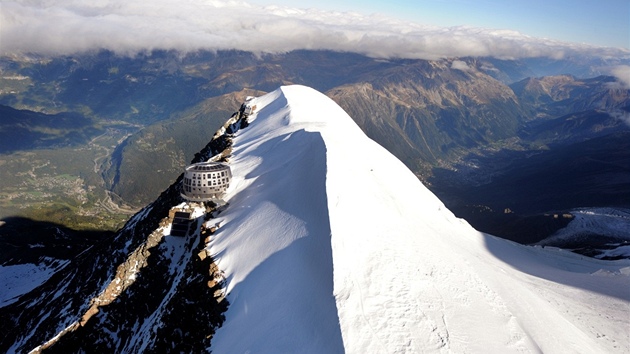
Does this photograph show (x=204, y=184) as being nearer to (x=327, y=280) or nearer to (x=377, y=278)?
(x=327, y=280)

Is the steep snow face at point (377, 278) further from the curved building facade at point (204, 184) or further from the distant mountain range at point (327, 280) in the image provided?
the curved building facade at point (204, 184)

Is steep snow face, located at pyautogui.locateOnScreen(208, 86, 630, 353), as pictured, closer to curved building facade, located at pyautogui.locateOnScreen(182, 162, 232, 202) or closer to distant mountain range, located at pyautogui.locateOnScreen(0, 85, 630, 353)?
distant mountain range, located at pyautogui.locateOnScreen(0, 85, 630, 353)

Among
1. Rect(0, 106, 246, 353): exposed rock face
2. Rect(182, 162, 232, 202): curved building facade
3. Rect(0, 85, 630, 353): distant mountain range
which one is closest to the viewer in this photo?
Rect(0, 85, 630, 353): distant mountain range

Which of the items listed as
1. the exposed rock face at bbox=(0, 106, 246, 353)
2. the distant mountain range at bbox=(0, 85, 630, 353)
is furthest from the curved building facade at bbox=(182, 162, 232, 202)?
the exposed rock face at bbox=(0, 106, 246, 353)

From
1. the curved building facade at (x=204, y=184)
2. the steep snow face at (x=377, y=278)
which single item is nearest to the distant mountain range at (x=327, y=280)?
the steep snow face at (x=377, y=278)

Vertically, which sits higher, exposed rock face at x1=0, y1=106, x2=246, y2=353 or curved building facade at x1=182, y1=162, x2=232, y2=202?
curved building facade at x1=182, y1=162, x2=232, y2=202

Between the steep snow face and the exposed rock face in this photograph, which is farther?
the exposed rock face

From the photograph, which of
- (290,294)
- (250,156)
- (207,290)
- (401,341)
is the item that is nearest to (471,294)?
(401,341)
